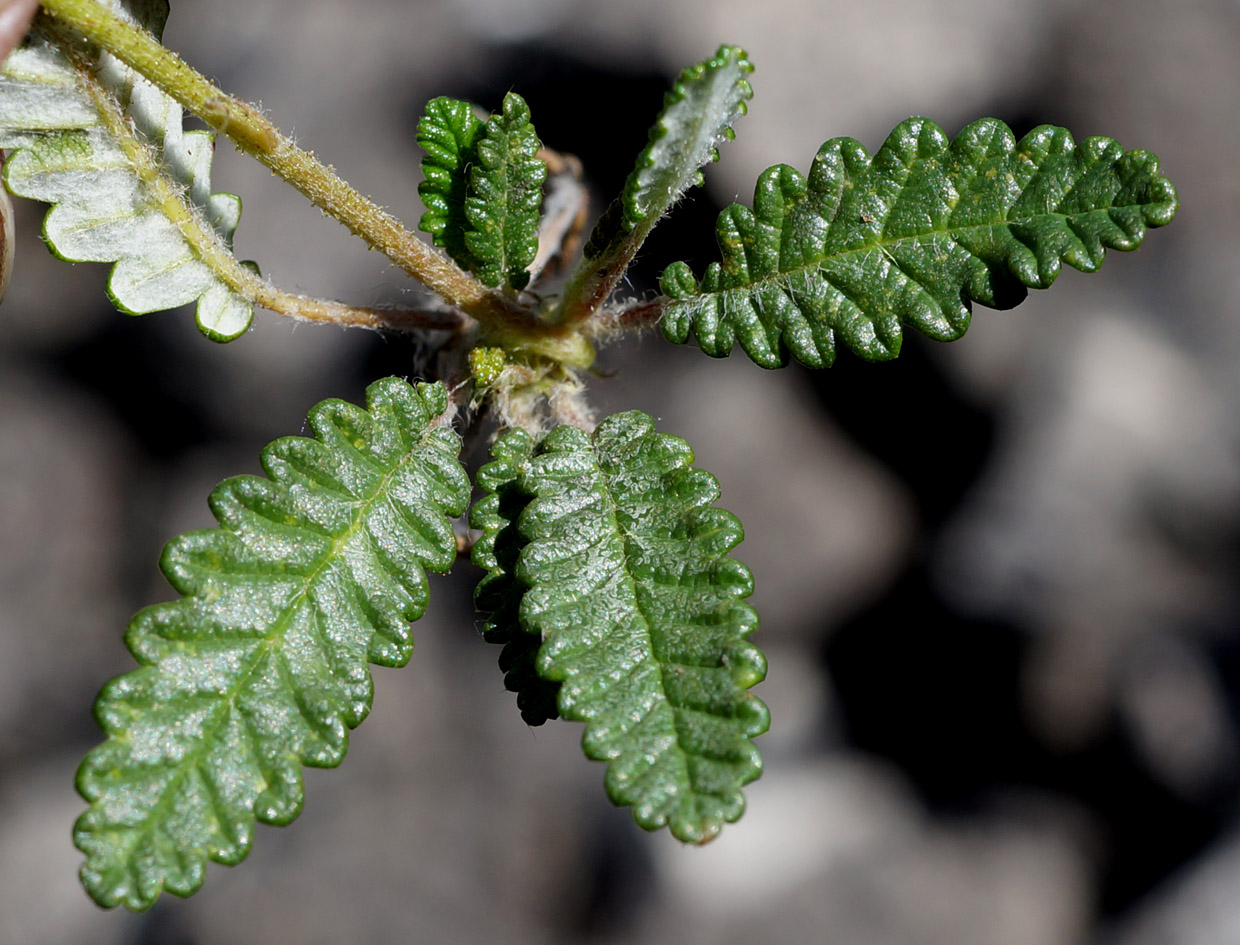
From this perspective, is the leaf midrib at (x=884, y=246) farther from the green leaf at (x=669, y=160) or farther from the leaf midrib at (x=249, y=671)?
the leaf midrib at (x=249, y=671)

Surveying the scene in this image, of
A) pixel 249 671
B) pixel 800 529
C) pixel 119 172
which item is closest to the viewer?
pixel 249 671

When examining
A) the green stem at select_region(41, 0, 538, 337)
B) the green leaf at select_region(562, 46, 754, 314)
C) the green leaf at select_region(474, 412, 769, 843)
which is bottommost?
the green leaf at select_region(474, 412, 769, 843)

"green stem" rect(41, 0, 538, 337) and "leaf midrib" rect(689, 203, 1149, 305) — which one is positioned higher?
"leaf midrib" rect(689, 203, 1149, 305)

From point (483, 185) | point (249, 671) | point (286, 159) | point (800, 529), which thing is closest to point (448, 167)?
point (483, 185)

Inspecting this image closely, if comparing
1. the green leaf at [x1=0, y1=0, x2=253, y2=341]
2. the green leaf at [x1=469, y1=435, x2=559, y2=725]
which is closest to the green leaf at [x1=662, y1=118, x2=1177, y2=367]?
the green leaf at [x1=469, y1=435, x2=559, y2=725]

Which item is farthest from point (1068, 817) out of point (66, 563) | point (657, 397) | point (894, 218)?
point (66, 563)

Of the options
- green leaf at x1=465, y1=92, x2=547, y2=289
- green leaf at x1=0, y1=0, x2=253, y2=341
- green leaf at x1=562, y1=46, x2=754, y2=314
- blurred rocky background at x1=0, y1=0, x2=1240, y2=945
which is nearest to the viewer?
green leaf at x1=562, y1=46, x2=754, y2=314

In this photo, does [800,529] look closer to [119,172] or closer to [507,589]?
[507,589]

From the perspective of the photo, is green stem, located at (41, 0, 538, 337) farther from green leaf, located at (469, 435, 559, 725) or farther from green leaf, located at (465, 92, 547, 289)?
green leaf, located at (469, 435, 559, 725)
